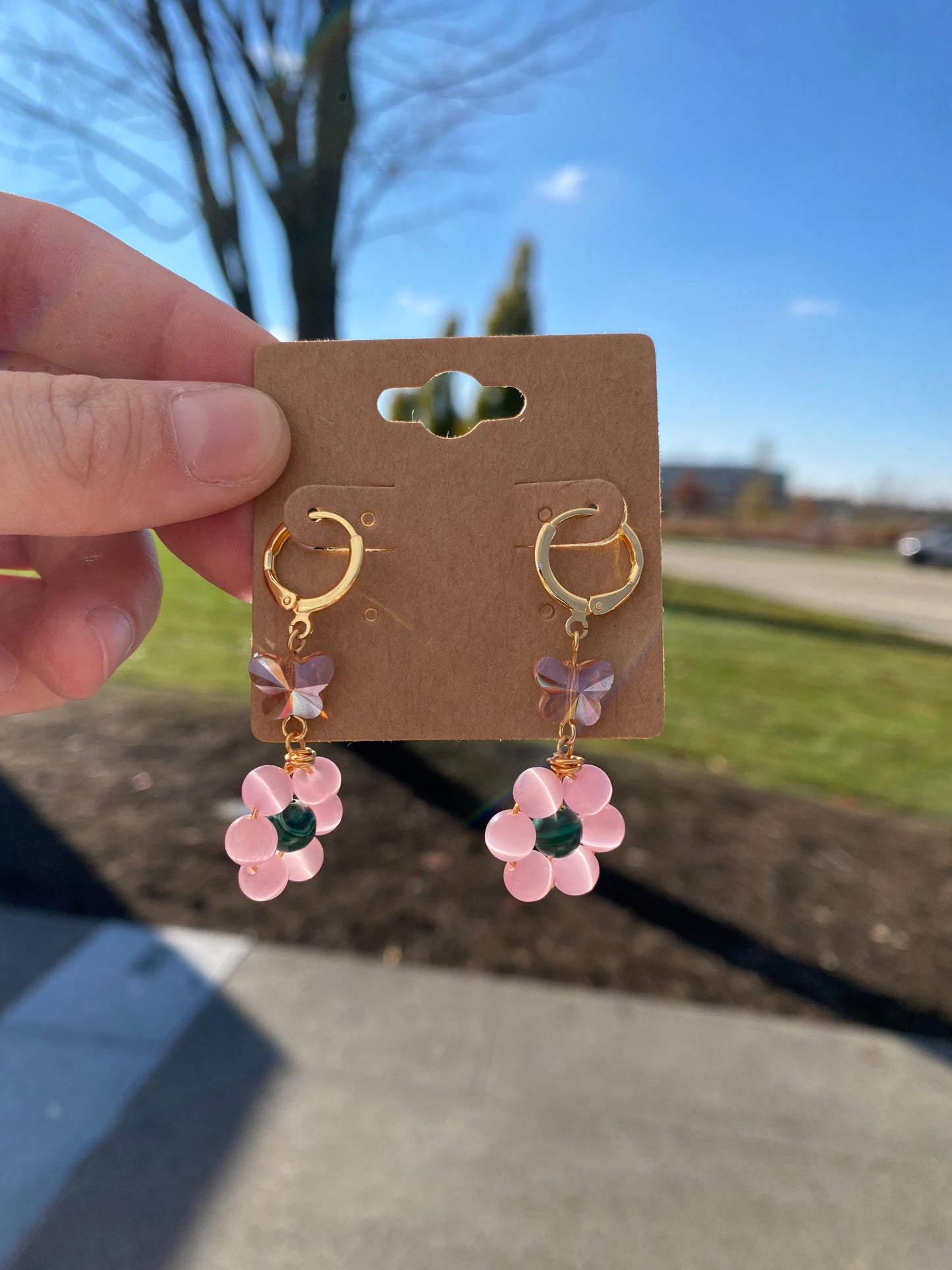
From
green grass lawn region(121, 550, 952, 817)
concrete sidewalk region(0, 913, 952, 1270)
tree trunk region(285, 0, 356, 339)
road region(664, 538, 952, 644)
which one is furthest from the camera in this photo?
road region(664, 538, 952, 644)

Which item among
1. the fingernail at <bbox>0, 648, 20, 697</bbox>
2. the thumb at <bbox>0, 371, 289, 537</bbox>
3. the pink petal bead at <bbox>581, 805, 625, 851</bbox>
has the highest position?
the thumb at <bbox>0, 371, 289, 537</bbox>

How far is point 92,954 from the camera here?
3381mm

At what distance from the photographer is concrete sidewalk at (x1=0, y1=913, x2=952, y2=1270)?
91.2 inches

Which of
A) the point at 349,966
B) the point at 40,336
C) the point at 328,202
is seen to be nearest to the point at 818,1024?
the point at 349,966

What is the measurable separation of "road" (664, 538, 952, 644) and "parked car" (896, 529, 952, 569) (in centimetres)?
45

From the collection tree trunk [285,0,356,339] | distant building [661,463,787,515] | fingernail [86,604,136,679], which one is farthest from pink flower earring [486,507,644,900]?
distant building [661,463,787,515]

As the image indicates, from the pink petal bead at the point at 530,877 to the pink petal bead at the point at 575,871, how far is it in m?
0.02

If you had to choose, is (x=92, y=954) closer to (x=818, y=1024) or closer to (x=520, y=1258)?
(x=520, y=1258)

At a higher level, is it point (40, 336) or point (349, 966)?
point (40, 336)

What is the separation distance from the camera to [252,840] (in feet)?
3.30

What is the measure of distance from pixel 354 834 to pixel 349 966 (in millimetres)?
906

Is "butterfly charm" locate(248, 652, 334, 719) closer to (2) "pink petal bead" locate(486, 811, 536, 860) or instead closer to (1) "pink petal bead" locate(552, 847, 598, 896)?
(2) "pink petal bead" locate(486, 811, 536, 860)

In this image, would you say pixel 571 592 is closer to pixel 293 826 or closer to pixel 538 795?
pixel 538 795

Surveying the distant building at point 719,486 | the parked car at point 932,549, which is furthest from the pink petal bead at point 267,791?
the distant building at point 719,486
